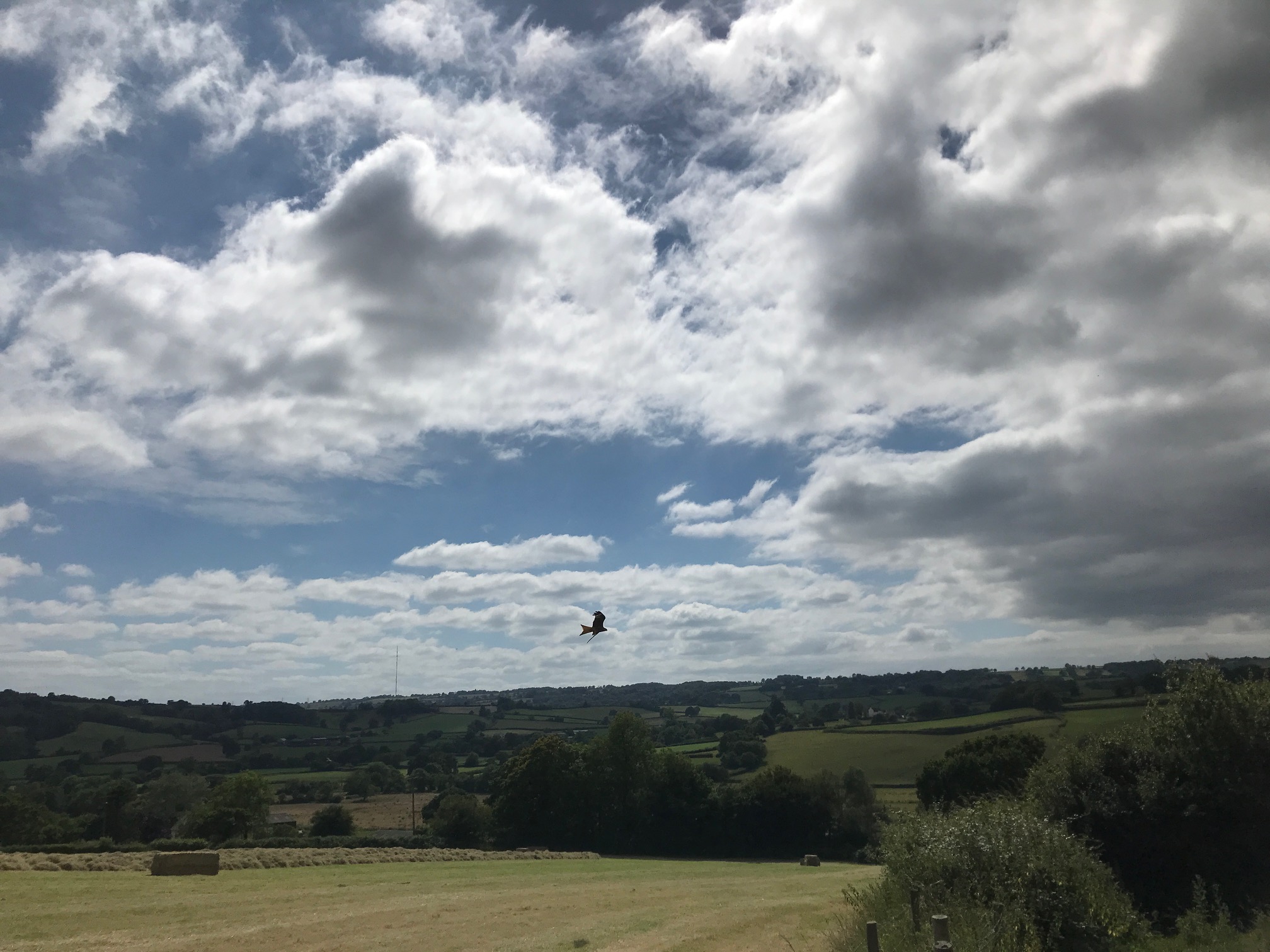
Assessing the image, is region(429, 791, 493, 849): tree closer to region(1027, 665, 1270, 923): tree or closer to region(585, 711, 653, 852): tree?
region(585, 711, 653, 852): tree

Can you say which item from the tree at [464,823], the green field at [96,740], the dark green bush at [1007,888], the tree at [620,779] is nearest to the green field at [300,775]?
the green field at [96,740]

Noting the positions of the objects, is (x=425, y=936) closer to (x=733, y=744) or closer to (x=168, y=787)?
(x=168, y=787)

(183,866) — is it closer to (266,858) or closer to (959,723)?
(266,858)

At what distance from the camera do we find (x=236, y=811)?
72.5 m

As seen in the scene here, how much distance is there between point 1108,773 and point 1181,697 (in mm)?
3195

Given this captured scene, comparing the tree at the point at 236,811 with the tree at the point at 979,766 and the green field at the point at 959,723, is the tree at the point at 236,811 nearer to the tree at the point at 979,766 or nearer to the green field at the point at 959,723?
the tree at the point at 979,766

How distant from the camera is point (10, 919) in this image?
95.1 feet

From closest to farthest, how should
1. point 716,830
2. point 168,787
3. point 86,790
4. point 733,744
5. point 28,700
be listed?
point 716,830
point 168,787
point 86,790
point 733,744
point 28,700

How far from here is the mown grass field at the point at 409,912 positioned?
2666cm

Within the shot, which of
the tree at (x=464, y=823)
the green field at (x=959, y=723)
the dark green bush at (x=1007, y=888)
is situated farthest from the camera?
the green field at (x=959, y=723)

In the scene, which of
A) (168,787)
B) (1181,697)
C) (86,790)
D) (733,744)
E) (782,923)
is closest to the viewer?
(1181,697)

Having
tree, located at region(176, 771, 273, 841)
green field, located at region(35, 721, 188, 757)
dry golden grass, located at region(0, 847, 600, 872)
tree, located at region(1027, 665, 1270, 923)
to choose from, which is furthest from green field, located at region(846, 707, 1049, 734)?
green field, located at region(35, 721, 188, 757)

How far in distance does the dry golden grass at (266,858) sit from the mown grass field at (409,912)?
1.62 meters

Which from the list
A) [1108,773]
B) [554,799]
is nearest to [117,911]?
[1108,773]
